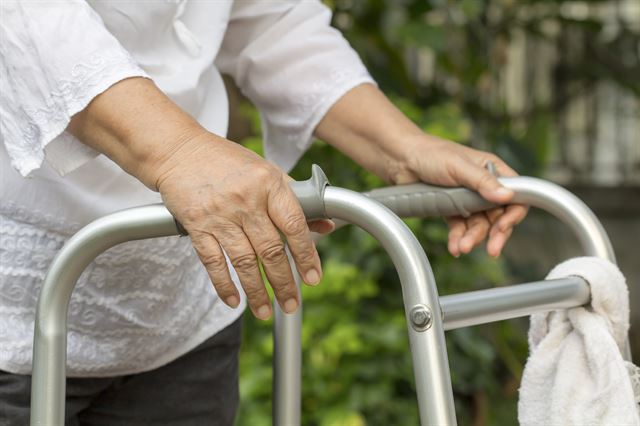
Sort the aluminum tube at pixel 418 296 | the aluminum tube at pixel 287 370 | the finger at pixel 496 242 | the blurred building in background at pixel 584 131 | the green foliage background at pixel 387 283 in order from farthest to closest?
the blurred building in background at pixel 584 131 < the green foliage background at pixel 387 283 < the finger at pixel 496 242 < the aluminum tube at pixel 287 370 < the aluminum tube at pixel 418 296

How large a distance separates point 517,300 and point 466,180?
0.83 feet

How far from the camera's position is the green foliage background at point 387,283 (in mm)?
2908

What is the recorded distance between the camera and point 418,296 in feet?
3.05

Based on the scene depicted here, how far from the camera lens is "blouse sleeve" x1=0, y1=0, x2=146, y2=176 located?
3.25 ft

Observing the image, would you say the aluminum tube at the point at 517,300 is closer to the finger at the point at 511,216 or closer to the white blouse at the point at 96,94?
the finger at the point at 511,216

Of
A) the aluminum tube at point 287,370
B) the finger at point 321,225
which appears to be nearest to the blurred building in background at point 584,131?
the aluminum tube at point 287,370

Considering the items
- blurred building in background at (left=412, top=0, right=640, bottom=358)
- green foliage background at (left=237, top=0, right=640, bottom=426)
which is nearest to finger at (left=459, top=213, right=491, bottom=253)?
green foliage background at (left=237, top=0, right=640, bottom=426)

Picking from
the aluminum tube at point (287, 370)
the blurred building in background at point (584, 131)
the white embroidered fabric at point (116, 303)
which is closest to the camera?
the white embroidered fabric at point (116, 303)

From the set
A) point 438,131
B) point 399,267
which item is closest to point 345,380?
point 438,131

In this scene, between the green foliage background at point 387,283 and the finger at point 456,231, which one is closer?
the finger at point 456,231

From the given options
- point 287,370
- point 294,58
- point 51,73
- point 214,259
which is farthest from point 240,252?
point 294,58

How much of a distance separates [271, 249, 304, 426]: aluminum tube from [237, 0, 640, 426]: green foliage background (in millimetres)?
1578

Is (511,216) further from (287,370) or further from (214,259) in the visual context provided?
(214,259)

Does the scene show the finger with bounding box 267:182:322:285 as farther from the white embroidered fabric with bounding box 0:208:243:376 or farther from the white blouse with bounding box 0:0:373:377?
the white embroidered fabric with bounding box 0:208:243:376
